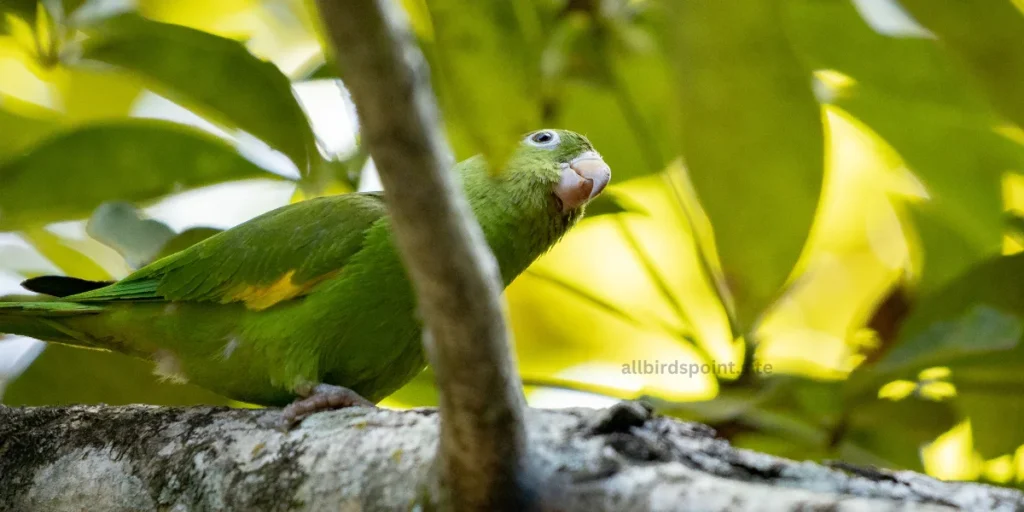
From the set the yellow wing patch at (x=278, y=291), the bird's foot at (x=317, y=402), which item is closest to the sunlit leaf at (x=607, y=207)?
the yellow wing patch at (x=278, y=291)

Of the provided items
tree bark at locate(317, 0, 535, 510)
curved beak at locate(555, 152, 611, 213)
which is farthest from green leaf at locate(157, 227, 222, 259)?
tree bark at locate(317, 0, 535, 510)

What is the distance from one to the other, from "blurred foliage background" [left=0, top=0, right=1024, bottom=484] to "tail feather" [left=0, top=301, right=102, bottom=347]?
5cm

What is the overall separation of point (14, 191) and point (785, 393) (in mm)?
2009

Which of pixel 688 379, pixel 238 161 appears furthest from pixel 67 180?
pixel 688 379

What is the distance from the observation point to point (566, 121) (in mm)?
2656

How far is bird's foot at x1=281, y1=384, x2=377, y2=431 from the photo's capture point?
170 cm

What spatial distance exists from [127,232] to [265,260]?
0.35 metres

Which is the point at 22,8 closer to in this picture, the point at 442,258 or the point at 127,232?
the point at 127,232

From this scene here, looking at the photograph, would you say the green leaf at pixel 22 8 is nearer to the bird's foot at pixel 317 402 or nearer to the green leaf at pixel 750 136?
the bird's foot at pixel 317 402

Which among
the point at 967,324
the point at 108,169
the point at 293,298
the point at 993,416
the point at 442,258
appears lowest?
the point at 993,416

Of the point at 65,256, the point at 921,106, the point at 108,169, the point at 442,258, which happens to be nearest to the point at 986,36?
the point at 921,106

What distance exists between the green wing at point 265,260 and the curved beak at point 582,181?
1.52ft

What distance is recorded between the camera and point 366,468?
4.57ft

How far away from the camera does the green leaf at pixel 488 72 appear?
1023 mm
